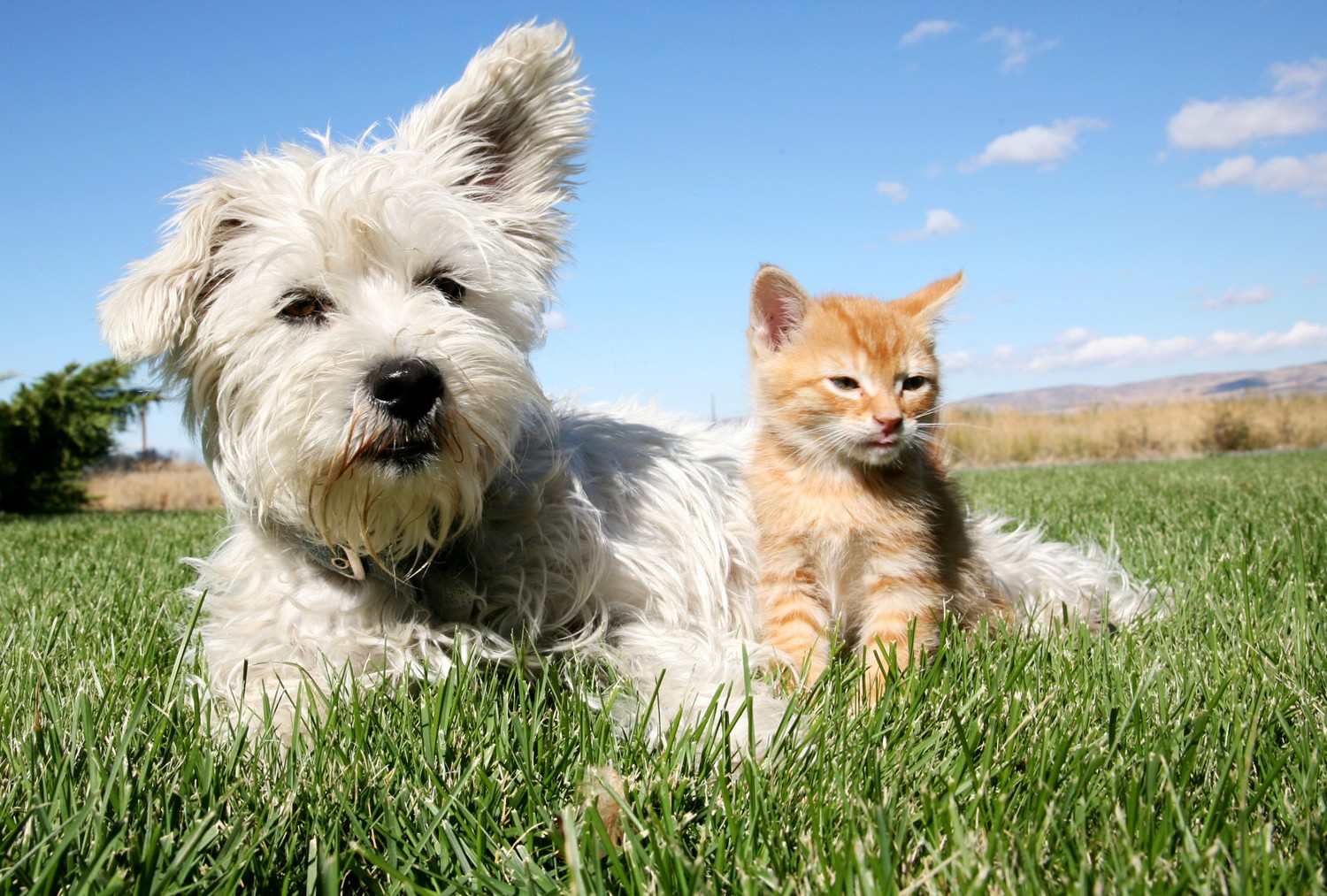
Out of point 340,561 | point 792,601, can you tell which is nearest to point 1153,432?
point 792,601

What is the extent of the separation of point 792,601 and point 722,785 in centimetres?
130

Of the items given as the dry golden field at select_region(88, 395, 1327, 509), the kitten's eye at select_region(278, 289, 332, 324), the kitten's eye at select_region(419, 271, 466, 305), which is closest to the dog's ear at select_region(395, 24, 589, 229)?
the kitten's eye at select_region(419, 271, 466, 305)

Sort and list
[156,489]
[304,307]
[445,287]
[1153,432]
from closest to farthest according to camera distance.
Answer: [304,307] < [445,287] < [156,489] < [1153,432]

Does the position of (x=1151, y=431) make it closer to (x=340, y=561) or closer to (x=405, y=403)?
(x=340, y=561)

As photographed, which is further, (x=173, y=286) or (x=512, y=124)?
(x=512, y=124)

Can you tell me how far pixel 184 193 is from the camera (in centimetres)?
299

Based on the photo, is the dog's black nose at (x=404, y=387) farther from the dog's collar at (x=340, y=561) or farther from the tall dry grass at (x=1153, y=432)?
the tall dry grass at (x=1153, y=432)

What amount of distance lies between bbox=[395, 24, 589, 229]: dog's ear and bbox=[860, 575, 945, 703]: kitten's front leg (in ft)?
5.85

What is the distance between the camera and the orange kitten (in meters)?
3.03

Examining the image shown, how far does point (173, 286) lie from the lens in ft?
9.05

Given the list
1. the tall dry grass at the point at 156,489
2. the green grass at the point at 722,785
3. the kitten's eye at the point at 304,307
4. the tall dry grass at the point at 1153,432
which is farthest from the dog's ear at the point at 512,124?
the tall dry grass at the point at 1153,432

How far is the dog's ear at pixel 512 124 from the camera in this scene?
3.10 m

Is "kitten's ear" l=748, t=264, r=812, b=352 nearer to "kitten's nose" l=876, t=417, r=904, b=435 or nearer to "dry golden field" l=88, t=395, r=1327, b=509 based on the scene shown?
"kitten's nose" l=876, t=417, r=904, b=435

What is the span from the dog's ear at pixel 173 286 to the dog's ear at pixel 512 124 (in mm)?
688
